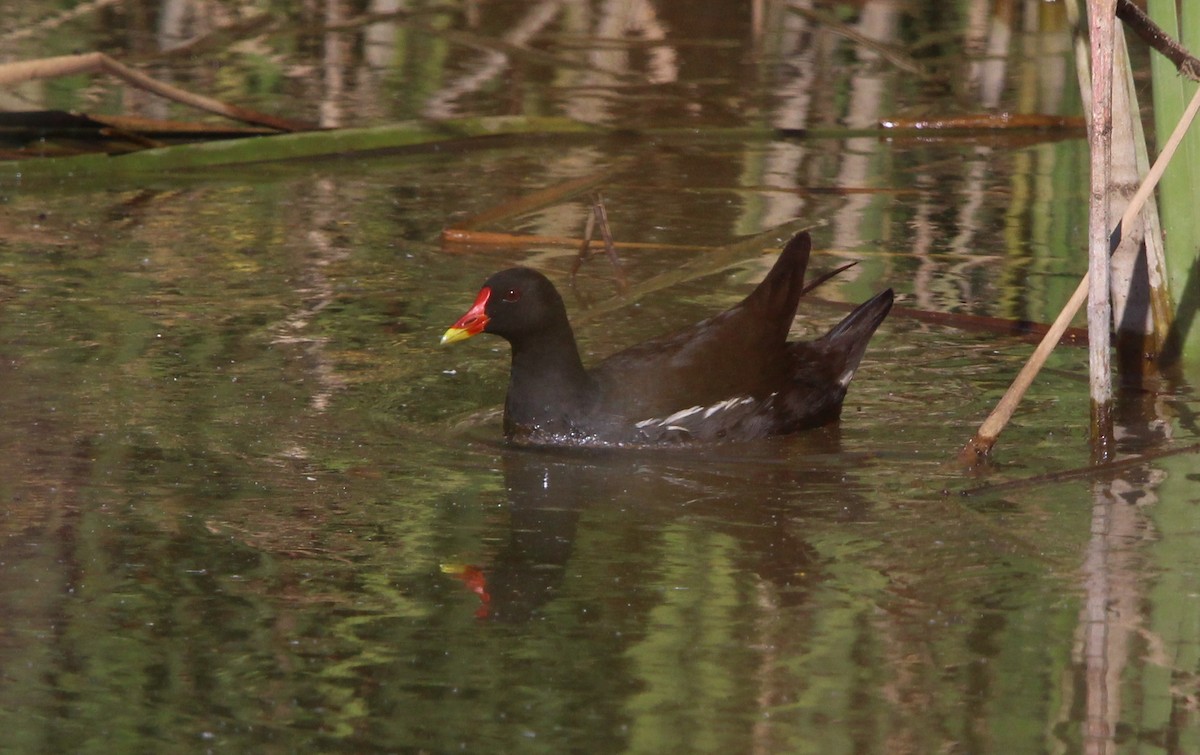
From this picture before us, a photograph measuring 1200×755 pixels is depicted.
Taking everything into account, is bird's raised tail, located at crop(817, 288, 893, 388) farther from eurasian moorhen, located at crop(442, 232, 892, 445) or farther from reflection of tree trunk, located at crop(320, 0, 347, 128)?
reflection of tree trunk, located at crop(320, 0, 347, 128)

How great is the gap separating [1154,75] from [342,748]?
10.4 feet

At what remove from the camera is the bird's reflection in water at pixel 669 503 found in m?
4.26

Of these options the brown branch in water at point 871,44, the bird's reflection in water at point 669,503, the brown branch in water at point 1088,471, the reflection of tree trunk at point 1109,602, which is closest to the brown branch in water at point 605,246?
the bird's reflection in water at point 669,503

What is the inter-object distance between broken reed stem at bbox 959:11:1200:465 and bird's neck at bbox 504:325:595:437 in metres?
1.08

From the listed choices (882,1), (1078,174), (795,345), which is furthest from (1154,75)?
(882,1)

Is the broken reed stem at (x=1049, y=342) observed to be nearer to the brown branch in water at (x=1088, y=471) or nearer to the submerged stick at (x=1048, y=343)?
the submerged stick at (x=1048, y=343)

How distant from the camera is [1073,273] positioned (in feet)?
22.4

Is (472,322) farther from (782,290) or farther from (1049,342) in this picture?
(1049,342)

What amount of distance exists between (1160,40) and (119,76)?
4.41 metres

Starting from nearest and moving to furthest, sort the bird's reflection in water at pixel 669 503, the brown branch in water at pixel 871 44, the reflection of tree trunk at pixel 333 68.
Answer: the bird's reflection in water at pixel 669 503 → the reflection of tree trunk at pixel 333 68 → the brown branch in water at pixel 871 44

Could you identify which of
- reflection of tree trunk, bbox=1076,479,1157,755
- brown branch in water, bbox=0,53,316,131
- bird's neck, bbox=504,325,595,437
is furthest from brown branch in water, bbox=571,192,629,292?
reflection of tree trunk, bbox=1076,479,1157,755

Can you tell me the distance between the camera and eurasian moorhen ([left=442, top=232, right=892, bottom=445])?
213 inches

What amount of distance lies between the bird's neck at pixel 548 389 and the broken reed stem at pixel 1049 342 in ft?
3.54

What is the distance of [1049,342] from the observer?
4695 millimetres
